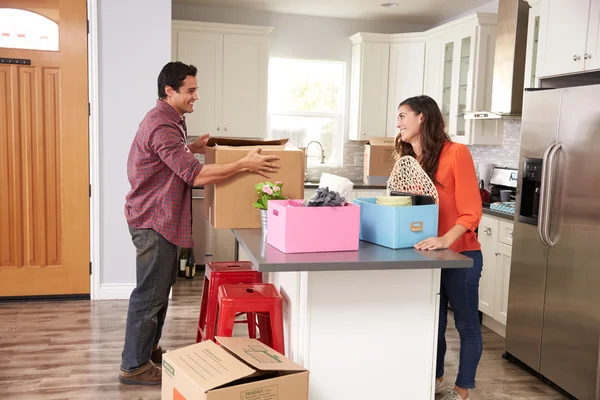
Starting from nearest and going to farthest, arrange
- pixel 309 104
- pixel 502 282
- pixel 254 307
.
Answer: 1. pixel 254 307
2. pixel 502 282
3. pixel 309 104

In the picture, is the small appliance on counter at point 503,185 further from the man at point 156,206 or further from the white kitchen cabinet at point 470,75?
the man at point 156,206

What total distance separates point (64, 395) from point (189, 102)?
1628mm

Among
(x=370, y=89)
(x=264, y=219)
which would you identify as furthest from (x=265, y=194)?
(x=370, y=89)

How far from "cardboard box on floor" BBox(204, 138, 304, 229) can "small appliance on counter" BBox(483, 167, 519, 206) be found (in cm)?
229

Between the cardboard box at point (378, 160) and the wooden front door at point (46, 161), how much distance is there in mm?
2757

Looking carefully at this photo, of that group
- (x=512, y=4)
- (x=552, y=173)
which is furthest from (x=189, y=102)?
(x=512, y=4)

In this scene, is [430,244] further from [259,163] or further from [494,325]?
[494,325]

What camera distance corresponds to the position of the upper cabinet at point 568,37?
3.18 m

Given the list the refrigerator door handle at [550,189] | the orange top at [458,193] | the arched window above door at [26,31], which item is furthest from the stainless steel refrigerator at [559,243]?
the arched window above door at [26,31]

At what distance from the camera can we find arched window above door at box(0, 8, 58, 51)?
14.6 ft

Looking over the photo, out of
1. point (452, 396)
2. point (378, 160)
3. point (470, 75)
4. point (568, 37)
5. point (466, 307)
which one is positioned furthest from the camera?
point (378, 160)

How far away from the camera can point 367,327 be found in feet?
7.62

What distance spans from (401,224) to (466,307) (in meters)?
0.70

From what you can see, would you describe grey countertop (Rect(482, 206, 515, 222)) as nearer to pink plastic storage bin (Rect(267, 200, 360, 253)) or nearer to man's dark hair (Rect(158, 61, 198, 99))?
pink plastic storage bin (Rect(267, 200, 360, 253))
